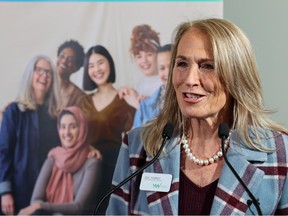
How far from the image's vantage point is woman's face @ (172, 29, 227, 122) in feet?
4.69

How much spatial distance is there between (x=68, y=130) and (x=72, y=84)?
0.76 feet

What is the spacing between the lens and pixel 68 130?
2320 mm

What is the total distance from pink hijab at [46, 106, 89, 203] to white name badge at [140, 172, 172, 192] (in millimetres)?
870

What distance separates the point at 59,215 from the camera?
7.63 feet

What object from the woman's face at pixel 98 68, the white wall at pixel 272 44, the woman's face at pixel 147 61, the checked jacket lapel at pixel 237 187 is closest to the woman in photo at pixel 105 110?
the woman's face at pixel 98 68

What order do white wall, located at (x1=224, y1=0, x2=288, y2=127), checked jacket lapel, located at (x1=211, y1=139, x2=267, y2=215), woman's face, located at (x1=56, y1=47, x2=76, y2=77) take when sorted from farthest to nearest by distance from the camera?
A: woman's face, located at (x1=56, y1=47, x2=76, y2=77) → white wall, located at (x1=224, y1=0, x2=288, y2=127) → checked jacket lapel, located at (x1=211, y1=139, x2=267, y2=215)

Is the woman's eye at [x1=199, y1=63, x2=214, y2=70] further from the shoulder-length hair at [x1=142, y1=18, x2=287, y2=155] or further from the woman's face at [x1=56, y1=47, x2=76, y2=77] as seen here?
the woman's face at [x1=56, y1=47, x2=76, y2=77]

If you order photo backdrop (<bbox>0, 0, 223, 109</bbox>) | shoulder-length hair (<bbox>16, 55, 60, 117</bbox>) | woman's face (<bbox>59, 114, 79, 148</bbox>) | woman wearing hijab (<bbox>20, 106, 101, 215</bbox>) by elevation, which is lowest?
woman wearing hijab (<bbox>20, 106, 101, 215</bbox>)

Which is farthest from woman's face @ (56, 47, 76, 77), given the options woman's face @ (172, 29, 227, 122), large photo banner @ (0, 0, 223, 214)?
woman's face @ (172, 29, 227, 122)

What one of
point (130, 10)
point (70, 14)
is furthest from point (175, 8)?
point (70, 14)

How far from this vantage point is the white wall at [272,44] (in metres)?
2.06

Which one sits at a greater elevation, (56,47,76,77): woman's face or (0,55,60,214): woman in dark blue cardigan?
(56,47,76,77): woman's face

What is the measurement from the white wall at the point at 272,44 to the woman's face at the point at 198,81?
0.68m

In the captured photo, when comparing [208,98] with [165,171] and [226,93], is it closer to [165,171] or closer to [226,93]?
[226,93]
